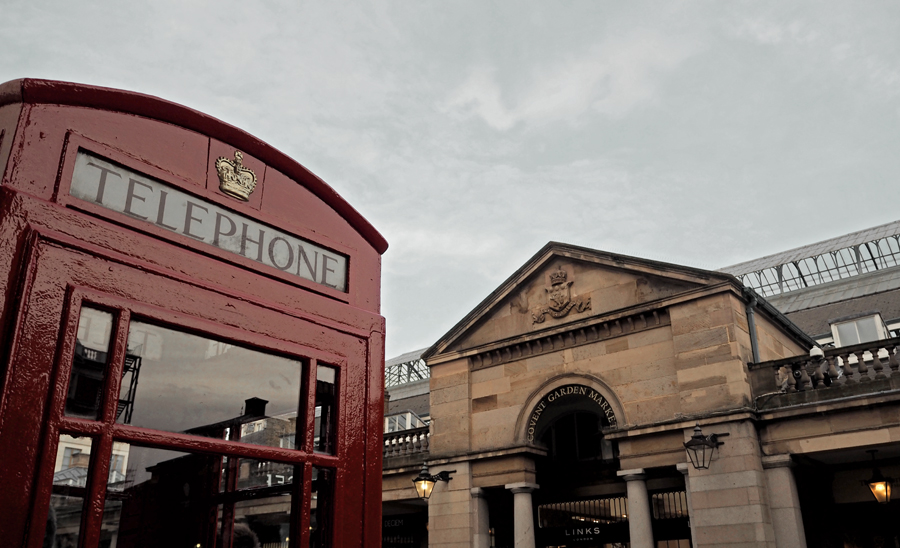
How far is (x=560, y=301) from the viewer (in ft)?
54.6

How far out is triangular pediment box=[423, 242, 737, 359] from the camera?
15.1 meters

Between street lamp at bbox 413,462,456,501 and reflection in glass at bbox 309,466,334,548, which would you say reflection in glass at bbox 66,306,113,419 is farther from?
street lamp at bbox 413,462,456,501

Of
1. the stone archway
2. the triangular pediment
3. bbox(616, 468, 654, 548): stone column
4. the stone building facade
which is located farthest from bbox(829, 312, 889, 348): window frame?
bbox(616, 468, 654, 548): stone column

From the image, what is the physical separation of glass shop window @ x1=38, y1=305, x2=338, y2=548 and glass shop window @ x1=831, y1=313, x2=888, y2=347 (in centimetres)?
1964

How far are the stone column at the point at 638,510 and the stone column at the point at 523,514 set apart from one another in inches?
92.3

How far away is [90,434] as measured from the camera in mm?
2562

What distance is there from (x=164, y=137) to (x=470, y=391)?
1521 cm

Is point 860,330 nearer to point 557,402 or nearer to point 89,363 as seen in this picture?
point 557,402

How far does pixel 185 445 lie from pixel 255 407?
615 millimetres

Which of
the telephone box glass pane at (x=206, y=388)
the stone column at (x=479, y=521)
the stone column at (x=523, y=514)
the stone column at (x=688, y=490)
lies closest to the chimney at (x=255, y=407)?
the telephone box glass pane at (x=206, y=388)

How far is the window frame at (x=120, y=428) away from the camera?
247 cm

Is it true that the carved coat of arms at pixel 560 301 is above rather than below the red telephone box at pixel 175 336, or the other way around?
above

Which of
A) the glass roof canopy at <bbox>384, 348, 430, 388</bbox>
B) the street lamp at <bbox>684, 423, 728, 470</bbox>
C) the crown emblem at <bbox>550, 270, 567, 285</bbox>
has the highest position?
the glass roof canopy at <bbox>384, 348, 430, 388</bbox>

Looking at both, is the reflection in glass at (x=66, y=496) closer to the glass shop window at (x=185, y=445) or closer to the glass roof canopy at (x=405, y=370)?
the glass shop window at (x=185, y=445)
